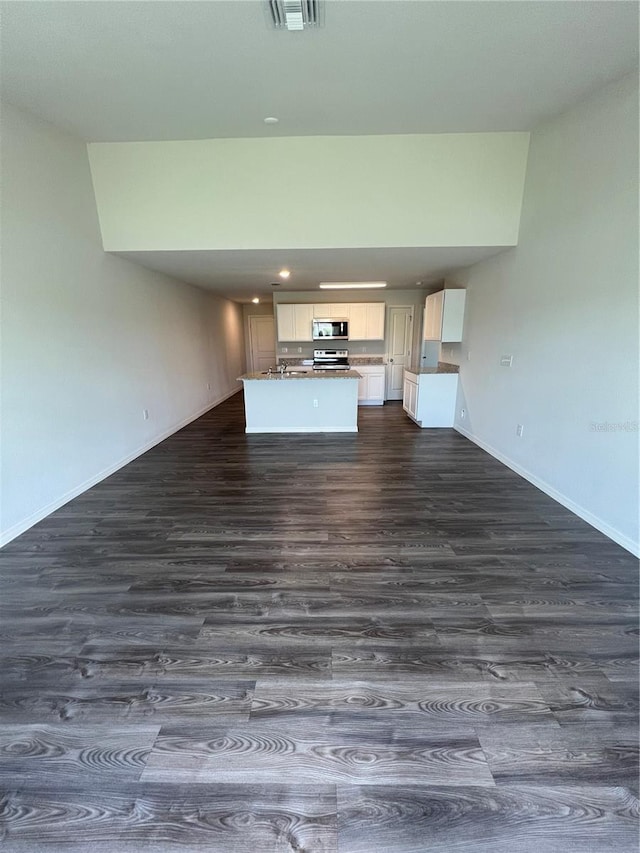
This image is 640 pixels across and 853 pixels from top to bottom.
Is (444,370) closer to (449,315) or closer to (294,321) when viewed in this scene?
(449,315)

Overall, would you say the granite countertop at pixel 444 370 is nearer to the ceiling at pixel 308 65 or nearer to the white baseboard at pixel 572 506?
the white baseboard at pixel 572 506

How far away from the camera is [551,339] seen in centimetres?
325

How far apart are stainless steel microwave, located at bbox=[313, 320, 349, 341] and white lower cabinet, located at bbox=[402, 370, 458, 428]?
2.09 metres

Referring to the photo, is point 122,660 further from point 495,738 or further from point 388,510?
point 388,510

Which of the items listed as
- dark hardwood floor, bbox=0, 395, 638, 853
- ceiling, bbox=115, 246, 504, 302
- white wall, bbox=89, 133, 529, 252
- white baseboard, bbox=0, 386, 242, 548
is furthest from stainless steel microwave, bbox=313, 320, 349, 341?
dark hardwood floor, bbox=0, 395, 638, 853

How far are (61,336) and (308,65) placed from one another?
9.44 feet

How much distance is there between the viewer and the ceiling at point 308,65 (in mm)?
1919

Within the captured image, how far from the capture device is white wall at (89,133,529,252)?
335cm

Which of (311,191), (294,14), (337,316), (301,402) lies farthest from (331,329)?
(294,14)

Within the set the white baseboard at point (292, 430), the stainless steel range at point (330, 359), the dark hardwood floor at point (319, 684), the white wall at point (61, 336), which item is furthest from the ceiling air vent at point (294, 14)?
the stainless steel range at point (330, 359)

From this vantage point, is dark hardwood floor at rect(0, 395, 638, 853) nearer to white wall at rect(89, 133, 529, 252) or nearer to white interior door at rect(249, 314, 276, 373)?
white wall at rect(89, 133, 529, 252)

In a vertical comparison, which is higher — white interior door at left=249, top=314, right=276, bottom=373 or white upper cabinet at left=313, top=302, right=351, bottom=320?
white upper cabinet at left=313, top=302, right=351, bottom=320

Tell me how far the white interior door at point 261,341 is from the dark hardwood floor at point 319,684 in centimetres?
801

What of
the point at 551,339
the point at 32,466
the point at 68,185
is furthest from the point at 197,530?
the point at 551,339
